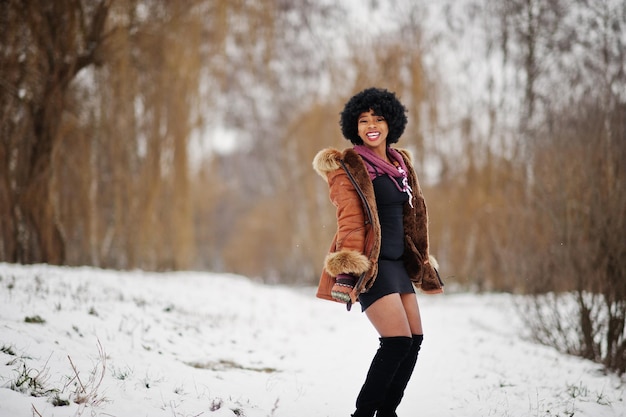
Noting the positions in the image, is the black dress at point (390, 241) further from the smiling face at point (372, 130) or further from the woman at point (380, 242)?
the smiling face at point (372, 130)

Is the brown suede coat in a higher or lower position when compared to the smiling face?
lower

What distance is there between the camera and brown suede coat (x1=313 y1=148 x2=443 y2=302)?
263 centimetres

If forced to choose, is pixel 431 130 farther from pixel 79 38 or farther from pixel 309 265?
pixel 79 38

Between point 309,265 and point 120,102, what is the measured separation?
902 centimetres

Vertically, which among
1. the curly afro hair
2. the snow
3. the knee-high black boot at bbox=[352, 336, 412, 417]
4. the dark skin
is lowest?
the snow

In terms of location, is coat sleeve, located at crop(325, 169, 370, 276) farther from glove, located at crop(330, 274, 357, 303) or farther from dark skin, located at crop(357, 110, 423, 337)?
dark skin, located at crop(357, 110, 423, 337)

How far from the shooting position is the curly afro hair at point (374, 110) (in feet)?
9.95

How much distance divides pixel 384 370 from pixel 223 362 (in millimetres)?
2400

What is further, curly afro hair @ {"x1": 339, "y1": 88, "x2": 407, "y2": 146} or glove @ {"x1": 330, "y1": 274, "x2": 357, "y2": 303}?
curly afro hair @ {"x1": 339, "y1": 88, "x2": 407, "y2": 146}

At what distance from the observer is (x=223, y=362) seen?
4.68 meters

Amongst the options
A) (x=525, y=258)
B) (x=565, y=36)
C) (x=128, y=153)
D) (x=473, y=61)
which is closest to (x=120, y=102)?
(x=128, y=153)

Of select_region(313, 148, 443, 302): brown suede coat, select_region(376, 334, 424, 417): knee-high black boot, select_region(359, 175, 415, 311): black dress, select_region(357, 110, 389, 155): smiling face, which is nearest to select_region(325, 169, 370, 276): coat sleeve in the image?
select_region(313, 148, 443, 302): brown suede coat

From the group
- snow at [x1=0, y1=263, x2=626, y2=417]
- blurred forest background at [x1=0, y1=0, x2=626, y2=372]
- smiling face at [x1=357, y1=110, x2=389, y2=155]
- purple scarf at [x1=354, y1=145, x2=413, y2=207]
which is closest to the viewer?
purple scarf at [x1=354, y1=145, x2=413, y2=207]

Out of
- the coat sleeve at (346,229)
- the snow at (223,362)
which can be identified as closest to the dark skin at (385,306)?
the coat sleeve at (346,229)
